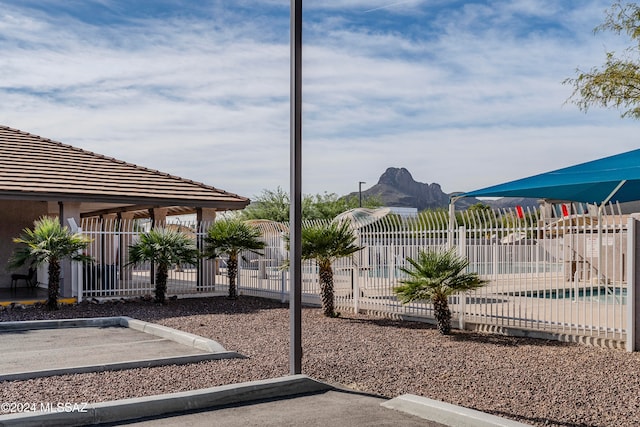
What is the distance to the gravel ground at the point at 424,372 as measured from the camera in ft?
24.6

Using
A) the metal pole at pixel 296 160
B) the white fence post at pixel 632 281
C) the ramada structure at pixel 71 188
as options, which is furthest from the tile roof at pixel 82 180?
the white fence post at pixel 632 281

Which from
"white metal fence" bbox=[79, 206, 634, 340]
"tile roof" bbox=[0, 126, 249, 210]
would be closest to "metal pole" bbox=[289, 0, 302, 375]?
"white metal fence" bbox=[79, 206, 634, 340]

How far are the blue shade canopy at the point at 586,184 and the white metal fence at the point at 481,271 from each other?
388 mm

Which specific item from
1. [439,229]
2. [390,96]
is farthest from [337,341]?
[390,96]

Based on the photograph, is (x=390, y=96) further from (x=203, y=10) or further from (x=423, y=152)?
(x=423, y=152)

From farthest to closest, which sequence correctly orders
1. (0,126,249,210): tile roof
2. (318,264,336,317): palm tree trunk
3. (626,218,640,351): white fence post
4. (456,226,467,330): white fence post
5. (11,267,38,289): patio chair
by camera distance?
(11,267,38,289): patio chair, (0,126,249,210): tile roof, (318,264,336,317): palm tree trunk, (456,226,467,330): white fence post, (626,218,640,351): white fence post

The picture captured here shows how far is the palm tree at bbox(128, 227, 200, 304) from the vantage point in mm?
17516

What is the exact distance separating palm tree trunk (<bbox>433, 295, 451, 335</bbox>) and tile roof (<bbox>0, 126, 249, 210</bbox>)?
389 inches

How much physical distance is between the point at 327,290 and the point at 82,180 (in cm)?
857

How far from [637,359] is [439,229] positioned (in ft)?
15.4

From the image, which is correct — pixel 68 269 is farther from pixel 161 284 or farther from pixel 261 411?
pixel 261 411

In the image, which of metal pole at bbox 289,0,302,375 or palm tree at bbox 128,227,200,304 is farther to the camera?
palm tree at bbox 128,227,200,304

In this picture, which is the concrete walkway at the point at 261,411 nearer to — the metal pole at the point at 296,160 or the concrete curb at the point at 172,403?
the concrete curb at the point at 172,403

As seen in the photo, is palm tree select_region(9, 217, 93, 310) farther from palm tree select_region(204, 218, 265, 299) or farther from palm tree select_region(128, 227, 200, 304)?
palm tree select_region(204, 218, 265, 299)
